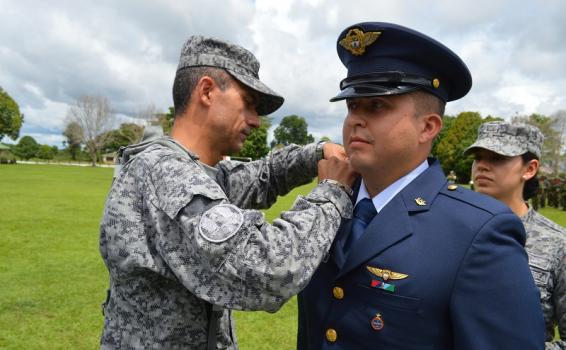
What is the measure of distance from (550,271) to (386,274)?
5.02 ft

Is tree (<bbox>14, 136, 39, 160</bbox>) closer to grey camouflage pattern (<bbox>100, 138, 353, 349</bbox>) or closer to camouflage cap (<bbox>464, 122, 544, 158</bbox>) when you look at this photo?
grey camouflage pattern (<bbox>100, 138, 353, 349</bbox>)

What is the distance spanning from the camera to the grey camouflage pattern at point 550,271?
2602 mm

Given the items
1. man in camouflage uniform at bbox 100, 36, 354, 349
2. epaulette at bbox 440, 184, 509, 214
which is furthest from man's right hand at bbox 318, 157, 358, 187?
epaulette at bbox 440, 184, 509, 214

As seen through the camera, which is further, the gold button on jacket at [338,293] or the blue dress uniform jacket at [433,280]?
the gold button on jacket at [338,293]

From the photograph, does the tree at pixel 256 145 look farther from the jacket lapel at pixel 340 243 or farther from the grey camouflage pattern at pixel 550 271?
the jacket lapel at pixel 340 243

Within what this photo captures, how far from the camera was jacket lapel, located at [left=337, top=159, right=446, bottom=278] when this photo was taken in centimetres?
191

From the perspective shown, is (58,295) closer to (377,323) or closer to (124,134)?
(377,323)

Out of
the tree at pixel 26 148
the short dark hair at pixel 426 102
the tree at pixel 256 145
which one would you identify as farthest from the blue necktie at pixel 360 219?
the tree at pixel 26 148

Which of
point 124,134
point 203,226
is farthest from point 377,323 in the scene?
point 124,134

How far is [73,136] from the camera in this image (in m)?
82.3

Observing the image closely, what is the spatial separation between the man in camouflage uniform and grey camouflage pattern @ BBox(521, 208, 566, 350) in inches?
61.8

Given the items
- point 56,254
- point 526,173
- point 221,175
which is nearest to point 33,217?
point 56,254

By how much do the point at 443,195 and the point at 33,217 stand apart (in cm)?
1389

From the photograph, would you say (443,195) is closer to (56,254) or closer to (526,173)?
(526,173)
